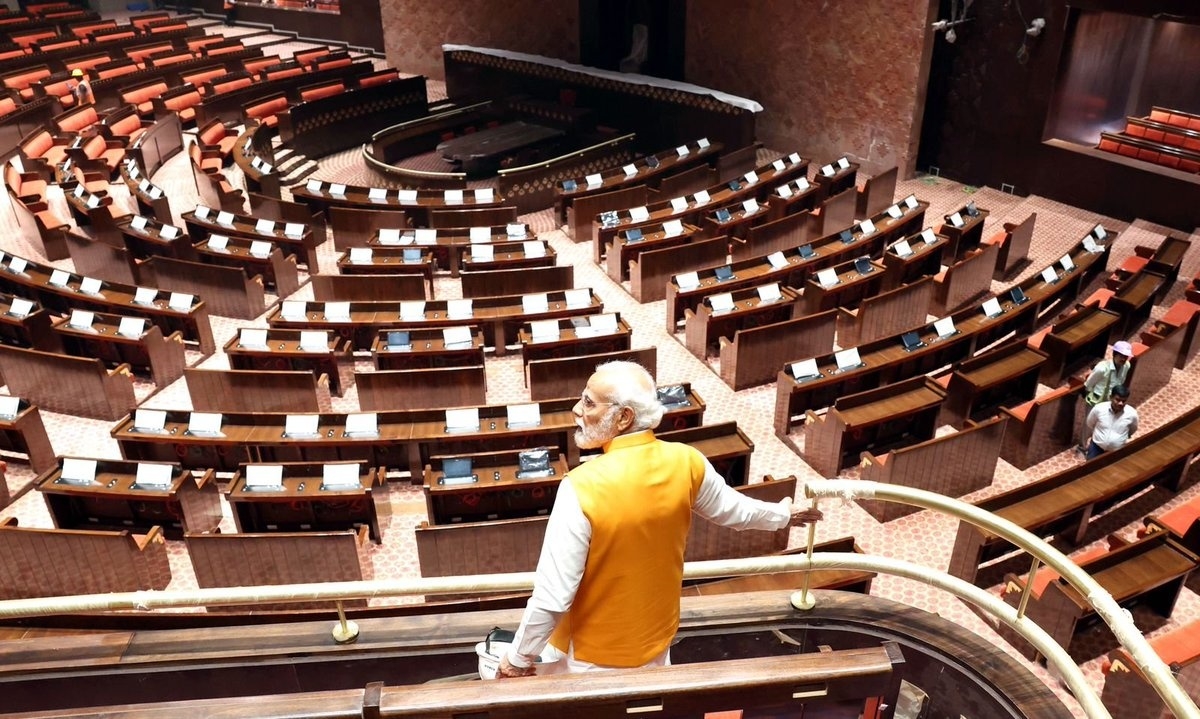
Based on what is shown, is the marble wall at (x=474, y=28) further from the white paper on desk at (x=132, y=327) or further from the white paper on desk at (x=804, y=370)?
the white paper on desk at (x=804, y=370)

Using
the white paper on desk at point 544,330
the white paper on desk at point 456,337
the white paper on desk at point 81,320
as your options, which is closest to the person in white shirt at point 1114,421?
the white paper on desk at point 544,330

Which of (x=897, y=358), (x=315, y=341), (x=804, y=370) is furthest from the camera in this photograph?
(x=315, y=341)

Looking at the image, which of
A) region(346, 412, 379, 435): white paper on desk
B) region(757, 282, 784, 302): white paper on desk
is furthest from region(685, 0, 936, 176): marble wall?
region(346, 412, 379, 435): white paper on desk

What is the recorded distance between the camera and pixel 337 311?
7484 mm

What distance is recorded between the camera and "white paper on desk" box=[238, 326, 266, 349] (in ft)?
22.7

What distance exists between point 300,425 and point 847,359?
393 centimetres

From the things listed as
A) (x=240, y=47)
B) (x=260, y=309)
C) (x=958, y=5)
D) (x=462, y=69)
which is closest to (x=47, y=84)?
(x=240, y=47)

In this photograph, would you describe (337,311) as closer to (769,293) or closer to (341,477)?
(341,477)

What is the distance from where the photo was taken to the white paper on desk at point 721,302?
7.41 m

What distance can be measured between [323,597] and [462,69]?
14825 millimetres

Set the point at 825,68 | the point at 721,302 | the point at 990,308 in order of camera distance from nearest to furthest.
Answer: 1. the point at 990,308
2. the point at 721,302
3. the point at 825,68

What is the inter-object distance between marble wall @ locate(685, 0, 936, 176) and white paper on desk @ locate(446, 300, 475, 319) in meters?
6.87

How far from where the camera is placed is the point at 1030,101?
1044cm

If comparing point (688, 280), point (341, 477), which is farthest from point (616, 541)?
point (688, 280)
